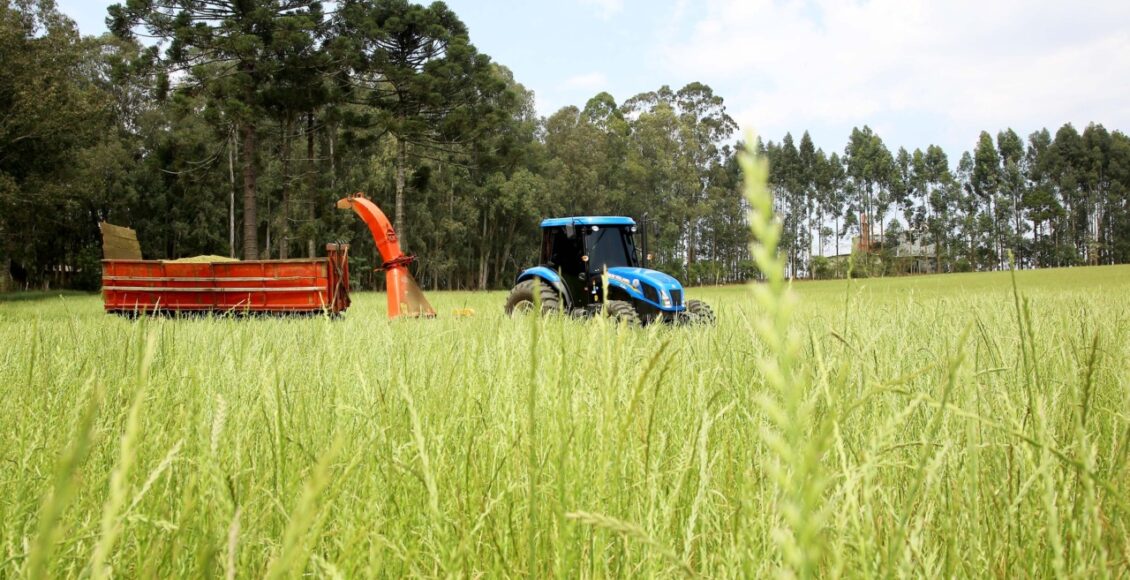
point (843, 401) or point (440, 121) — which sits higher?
point (440, 121)

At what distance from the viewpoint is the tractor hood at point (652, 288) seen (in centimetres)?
801

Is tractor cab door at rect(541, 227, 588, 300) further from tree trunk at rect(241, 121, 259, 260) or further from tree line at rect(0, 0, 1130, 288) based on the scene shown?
tree trunk at rect(241, 121, 259, 260)

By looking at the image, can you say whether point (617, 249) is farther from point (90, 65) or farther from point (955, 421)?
point (90, 65)

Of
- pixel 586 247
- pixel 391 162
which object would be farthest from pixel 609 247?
pixel 391 162

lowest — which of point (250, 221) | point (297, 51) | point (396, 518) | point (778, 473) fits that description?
point (396, 518)

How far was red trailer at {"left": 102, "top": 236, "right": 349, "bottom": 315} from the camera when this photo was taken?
1041 centimetres

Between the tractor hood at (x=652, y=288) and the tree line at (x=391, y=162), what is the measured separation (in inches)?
115

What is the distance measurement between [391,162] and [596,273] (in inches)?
1419

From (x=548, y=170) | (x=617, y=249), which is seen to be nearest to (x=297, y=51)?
(x=617, y=249)

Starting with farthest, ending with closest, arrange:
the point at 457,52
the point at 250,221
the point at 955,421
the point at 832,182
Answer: the point at 832,182 < the point at 457,52 < the point at 250,221 < the point at 955,421

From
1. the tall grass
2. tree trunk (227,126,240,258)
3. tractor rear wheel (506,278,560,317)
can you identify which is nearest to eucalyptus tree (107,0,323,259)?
tree trunk (227,126,240,258)

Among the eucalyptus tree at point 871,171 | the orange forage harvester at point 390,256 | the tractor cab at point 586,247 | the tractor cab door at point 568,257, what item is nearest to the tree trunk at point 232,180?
the orange forage harvester at point 390,256

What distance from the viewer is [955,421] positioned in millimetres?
2119

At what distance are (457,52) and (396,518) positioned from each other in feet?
96.8
